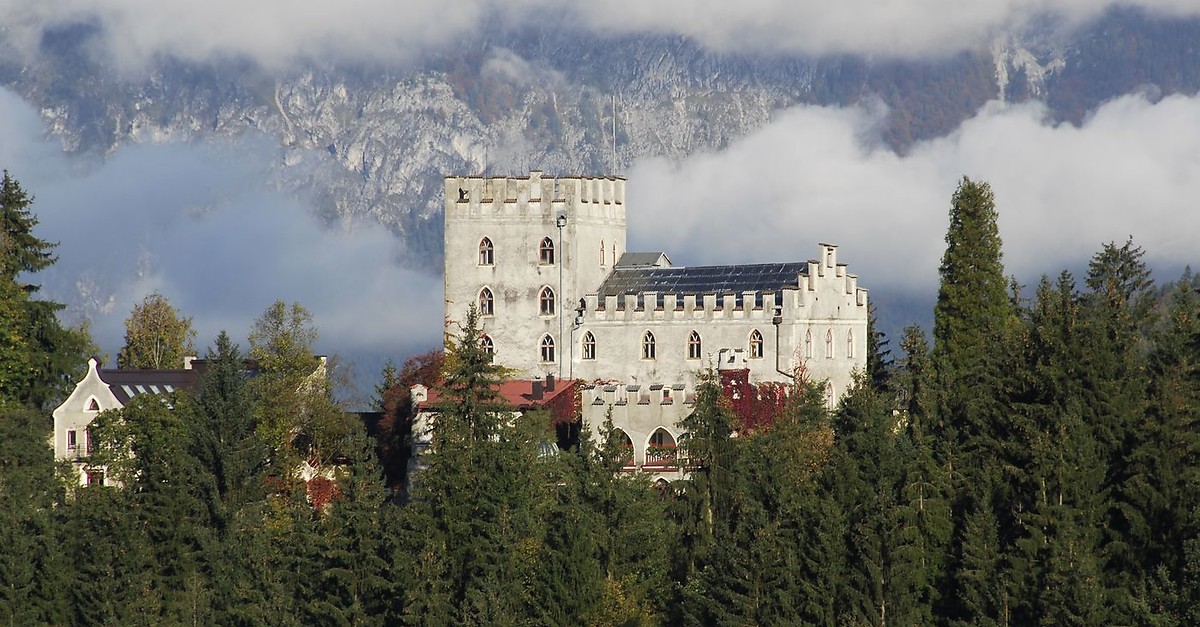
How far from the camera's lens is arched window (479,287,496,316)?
8294 centimetres

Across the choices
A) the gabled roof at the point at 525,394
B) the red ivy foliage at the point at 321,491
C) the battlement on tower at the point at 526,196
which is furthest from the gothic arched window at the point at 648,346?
the red ivy foliage at the point at 321,491

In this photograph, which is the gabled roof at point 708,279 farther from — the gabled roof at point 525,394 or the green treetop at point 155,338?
the green treetop at point 155,338

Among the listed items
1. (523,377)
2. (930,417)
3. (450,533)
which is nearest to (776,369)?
(523,377)

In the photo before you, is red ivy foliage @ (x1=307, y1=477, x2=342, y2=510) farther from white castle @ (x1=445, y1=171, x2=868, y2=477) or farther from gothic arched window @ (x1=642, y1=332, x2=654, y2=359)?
gothic arched window @ (x1=642, y1=332, x2=654, y2=359)

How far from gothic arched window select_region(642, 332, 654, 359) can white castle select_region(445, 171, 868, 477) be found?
3 centimetres

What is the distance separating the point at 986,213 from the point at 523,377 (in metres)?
17.9

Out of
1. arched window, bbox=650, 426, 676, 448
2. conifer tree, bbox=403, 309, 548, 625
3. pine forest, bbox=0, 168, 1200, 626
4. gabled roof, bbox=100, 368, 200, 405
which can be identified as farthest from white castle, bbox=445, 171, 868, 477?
conifer tree, bbox=403, 309, 548, 625

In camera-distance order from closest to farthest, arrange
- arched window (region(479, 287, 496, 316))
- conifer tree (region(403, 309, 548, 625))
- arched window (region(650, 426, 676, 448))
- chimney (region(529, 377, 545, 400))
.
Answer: conifer tree (region(403, 309, 548, 625))
arched window (region(650, 426, 676, 448))
chimney (region(529, 377, 545, 400))
arched window (region(479, 287, 496, 316))

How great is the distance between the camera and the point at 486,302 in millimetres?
83000

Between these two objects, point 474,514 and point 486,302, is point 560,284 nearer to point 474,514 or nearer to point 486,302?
point 486,302

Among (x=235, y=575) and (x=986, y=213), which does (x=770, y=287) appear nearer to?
(x=986, y=213)

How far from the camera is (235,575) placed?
62.5 m

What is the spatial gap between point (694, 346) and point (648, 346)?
1.73 meters

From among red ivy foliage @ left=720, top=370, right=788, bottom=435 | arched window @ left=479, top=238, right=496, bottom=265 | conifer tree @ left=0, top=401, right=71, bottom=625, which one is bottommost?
conifer tree @ left=0, top=401, right=71, bottom=625
